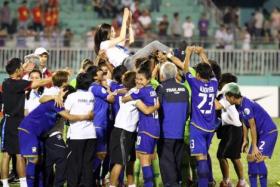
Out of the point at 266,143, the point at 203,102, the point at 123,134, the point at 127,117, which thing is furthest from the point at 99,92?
the point at 266,143

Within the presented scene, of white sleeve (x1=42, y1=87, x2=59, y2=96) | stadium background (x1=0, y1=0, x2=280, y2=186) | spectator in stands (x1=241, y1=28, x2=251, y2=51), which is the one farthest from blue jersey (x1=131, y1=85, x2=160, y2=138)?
spectator in stands (x1=241, y1=28, x2=251, y2=51)

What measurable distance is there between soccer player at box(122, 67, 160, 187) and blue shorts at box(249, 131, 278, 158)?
152 centimetres

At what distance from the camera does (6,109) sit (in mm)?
14562

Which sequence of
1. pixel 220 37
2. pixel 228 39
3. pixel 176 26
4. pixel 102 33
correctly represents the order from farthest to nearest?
1. pixel 176 26
2. pixel 220 37
3. pixel 228 39
4. pixel 102 33

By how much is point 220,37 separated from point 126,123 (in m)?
Result: 17.7

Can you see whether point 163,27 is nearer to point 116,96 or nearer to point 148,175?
point 116,96

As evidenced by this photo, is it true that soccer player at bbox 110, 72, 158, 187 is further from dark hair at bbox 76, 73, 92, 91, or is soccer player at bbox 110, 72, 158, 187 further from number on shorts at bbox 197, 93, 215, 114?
number on shorts at bbox 197, 93, 215, 114

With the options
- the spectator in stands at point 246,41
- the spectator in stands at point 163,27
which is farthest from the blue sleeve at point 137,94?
the spectator in stands at point 163,27

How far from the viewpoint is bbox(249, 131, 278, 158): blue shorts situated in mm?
14180

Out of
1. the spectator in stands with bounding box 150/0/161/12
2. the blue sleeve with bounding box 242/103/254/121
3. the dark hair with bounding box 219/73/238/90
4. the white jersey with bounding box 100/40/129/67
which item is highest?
the spectator in stands with bounding box 150/0/161/12

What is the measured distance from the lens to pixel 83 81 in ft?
44.5

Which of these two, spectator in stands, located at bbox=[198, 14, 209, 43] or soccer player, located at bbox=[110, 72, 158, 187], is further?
spectator in stands, located at bbox=[198, 14, 209, 43]

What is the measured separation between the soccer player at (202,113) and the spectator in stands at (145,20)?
58.7 feet

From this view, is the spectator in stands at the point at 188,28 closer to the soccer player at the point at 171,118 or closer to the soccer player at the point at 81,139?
the soccer player at the point at 171,118
